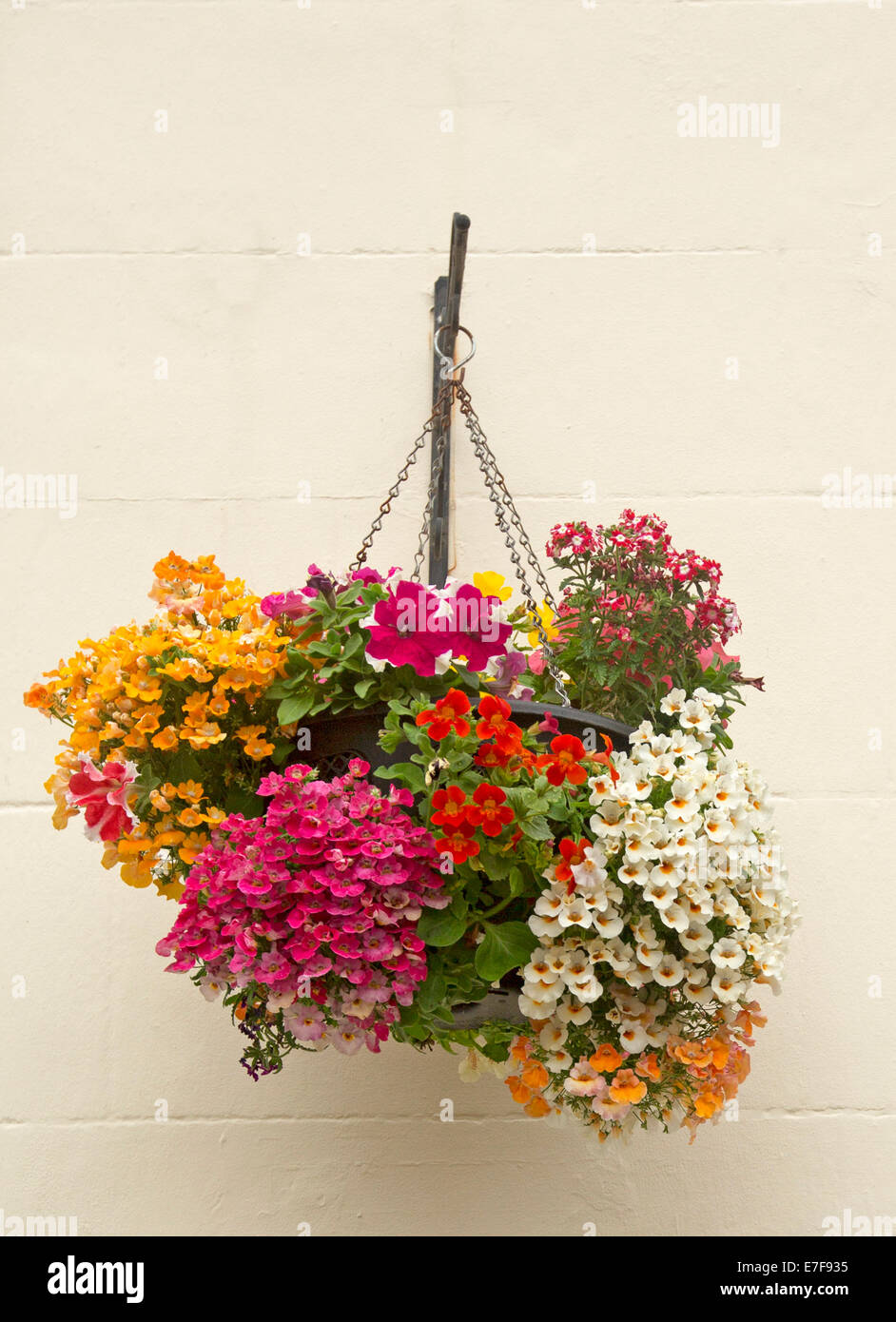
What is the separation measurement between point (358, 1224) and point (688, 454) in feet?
4.45

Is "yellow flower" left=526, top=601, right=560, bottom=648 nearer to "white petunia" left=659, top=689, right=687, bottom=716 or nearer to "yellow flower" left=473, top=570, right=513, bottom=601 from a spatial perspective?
"yellow flower" left=473, top=570, right=513, bottom=601

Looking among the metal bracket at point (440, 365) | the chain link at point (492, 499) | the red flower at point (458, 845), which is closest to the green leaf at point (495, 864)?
the red flower at point (458, 845)

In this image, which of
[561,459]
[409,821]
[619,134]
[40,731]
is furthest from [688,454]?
[40,731]

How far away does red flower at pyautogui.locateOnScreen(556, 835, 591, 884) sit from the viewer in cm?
133

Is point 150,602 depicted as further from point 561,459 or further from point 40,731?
point 561,459

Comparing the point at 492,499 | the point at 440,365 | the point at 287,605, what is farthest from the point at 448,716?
the point at 440,365

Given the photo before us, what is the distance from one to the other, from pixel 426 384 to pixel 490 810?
3.42 ft

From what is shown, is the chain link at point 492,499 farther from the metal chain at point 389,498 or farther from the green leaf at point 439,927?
the green leaf at point 439,927

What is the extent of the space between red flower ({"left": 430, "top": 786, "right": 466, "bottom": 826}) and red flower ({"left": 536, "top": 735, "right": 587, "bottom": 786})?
4.1 inches

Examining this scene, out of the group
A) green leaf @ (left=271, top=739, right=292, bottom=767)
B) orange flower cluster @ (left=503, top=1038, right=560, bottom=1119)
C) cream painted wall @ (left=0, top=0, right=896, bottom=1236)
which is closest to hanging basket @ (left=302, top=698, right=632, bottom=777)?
green leaf @ (left=271, top=739, right=292, bottom=767)

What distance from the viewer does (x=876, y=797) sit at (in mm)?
2025

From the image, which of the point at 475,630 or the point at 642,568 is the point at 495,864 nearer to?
the point at 475,630

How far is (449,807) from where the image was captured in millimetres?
1307

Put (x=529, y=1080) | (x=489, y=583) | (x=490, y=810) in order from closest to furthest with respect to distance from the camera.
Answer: (x=490, y=810), (x=529, y=1080), (x=489, y=583)
